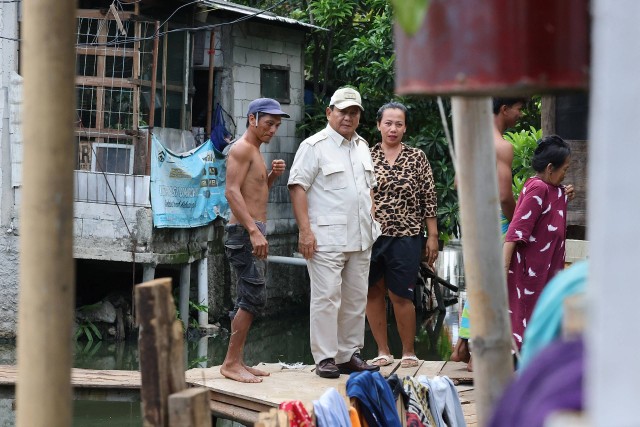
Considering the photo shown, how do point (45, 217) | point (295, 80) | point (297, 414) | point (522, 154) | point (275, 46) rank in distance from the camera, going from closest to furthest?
point (45, 217)
point (297, 414)
point (522, 154)
point (275, 46)
point (295, 80)

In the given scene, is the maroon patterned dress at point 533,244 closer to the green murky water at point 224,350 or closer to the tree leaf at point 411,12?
the tree leaf at point 411,12

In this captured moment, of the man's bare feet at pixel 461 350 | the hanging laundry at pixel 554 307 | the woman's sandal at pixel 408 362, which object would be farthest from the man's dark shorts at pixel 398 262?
the hanging laundry at pixel 554 307

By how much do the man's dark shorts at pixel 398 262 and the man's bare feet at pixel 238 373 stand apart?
1.20m

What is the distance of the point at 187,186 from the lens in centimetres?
1253

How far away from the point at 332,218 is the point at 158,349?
13.5 ft

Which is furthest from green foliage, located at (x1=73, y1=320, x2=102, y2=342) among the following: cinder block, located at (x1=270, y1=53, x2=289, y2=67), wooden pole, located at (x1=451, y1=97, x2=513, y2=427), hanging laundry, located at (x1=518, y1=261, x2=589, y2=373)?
hanging laundry, located at (x1=518, y1=261, x2=589, y2=373)

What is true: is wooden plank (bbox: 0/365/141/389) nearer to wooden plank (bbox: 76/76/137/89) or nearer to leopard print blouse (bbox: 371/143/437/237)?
leopard print blouse (bbox: 371/143/437/237)

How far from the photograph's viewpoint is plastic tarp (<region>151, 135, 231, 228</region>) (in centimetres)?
1204

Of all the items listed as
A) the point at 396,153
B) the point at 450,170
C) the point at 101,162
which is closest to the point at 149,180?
the point at 101,162

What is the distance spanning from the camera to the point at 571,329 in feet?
4.93

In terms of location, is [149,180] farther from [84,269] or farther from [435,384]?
[435,384]

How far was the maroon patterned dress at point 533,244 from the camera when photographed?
5.31m

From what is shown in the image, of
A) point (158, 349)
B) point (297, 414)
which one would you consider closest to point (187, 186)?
point (297, 414)

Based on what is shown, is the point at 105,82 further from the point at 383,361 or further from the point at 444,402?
the point at 444,402
